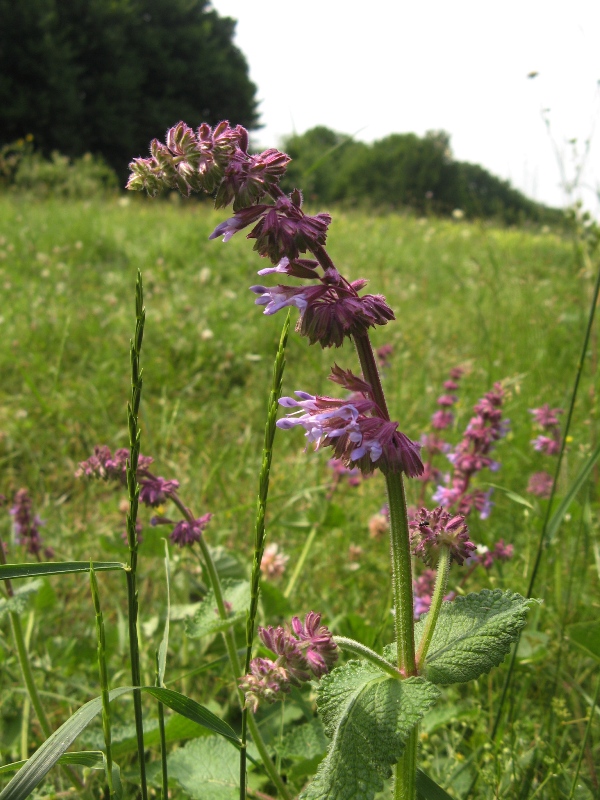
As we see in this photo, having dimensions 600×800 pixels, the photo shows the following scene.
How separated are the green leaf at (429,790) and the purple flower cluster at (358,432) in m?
0.48

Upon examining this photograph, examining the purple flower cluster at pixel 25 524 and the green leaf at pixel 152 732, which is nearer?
the green leaf at pixel 152 732

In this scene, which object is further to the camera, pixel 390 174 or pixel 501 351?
pixel 390 174

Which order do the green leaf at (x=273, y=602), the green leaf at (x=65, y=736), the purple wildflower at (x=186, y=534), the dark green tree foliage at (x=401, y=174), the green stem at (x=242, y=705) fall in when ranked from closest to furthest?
the green leaf at (x=65, y=736) → the green stem at (x=242, y=705) → the purple wildflower at (x=186, y=534) → the green leaf at (x=273, y=602) → the dark green tree foliage at (x=401, y=174)

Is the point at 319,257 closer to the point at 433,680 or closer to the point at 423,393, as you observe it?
the point at 433,680

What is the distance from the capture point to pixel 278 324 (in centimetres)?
441

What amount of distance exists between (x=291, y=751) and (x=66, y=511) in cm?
166

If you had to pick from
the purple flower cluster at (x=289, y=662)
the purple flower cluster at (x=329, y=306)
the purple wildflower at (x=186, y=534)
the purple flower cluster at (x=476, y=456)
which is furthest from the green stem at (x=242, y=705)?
the purple flower cluster at (x=476, y=456)

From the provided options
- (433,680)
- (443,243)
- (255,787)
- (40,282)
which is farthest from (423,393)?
(443,243)

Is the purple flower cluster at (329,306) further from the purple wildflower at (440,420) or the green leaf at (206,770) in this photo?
the purple wildflower at (440,420)

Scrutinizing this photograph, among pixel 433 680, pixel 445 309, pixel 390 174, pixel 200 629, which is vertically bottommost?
pixel 200 629

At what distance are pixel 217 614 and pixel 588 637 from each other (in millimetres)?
805

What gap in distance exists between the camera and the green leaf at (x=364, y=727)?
Result: 0.82 m

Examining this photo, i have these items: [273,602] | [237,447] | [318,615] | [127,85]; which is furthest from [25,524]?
[127,85]

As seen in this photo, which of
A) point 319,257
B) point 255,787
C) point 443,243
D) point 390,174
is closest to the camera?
point 319,257
